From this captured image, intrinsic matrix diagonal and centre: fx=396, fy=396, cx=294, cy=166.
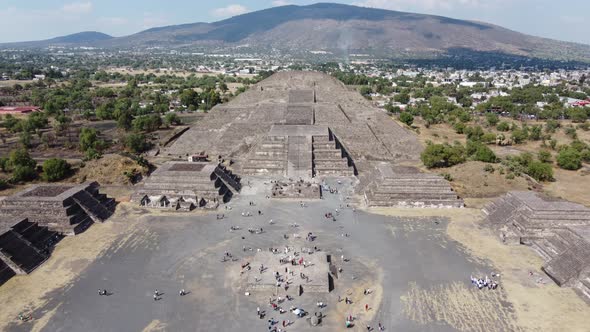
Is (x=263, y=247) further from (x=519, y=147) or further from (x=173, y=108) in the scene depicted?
(x=173, y=108)

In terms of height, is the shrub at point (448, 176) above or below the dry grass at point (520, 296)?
above

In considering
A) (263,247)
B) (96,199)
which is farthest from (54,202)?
(263,247)

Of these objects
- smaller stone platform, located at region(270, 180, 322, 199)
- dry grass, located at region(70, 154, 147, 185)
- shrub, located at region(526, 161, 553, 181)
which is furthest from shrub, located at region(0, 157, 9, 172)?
shrub, located at region(526, 161, 553, 181)

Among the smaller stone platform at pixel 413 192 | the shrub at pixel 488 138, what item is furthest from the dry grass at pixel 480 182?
the shrub at pixel 488 138

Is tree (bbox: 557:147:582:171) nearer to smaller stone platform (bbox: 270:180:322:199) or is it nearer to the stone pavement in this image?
the stone pavement

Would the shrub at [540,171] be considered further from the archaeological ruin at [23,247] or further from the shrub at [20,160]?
the shrub at [20,160]
